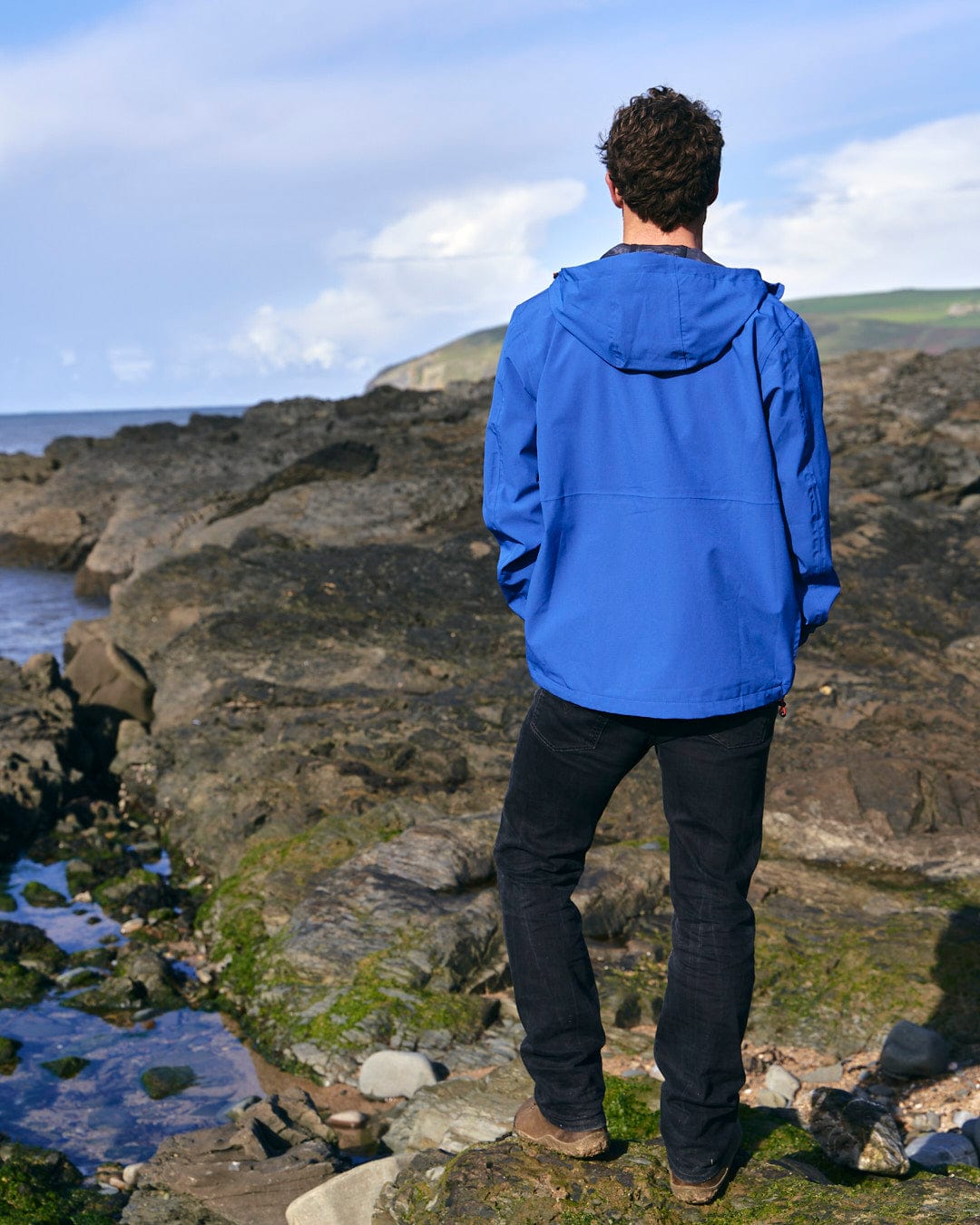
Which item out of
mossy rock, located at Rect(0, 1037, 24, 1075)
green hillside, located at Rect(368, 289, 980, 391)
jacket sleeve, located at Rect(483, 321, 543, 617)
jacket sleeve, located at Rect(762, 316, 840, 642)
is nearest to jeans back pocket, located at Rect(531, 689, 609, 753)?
jacket sleeve, located at Rect(483, 321, 543, 617)

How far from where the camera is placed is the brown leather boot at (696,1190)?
3279mm

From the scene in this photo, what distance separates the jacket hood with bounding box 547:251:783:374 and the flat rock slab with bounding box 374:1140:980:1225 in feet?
7.78

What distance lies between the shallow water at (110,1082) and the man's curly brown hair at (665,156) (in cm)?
489

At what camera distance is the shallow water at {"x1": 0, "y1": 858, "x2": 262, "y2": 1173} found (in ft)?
18.4

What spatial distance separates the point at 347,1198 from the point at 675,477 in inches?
118

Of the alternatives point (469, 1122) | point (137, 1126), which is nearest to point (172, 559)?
point (137, 1126)

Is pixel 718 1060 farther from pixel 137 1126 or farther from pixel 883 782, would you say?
pixel 883 782

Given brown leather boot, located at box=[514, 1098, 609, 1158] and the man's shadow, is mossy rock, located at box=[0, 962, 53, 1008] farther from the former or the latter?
the man's shadow

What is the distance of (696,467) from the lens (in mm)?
2992

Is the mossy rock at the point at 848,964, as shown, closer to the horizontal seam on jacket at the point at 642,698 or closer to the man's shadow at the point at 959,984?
the man's shadow at the point at 959,984

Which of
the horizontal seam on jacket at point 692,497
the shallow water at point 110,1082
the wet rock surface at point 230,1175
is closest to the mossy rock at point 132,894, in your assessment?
the shallow water at point 110,1082

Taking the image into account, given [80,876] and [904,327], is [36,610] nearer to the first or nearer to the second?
[80,876]

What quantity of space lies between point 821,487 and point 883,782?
5.19m

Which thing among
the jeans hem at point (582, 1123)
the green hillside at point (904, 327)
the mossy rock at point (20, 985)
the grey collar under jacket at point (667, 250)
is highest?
the green hillside at point (904, 327)
